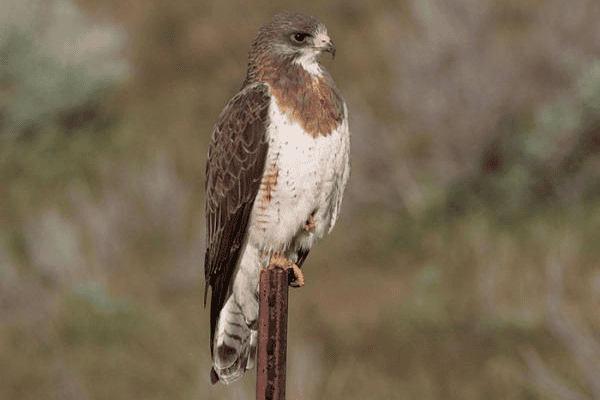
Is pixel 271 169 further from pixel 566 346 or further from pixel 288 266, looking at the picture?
pixel 566 346

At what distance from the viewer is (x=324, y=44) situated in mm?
3324

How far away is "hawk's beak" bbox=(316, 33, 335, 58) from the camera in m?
3.31

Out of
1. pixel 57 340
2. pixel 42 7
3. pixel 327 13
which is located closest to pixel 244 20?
pixel 327 13

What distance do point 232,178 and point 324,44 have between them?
27.0 inches

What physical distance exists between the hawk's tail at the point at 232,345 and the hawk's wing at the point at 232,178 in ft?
0.18

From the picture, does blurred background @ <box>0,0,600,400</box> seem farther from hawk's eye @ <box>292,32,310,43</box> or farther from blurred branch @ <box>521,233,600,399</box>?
hawk's eye @ <box>292,32,310,43</box>

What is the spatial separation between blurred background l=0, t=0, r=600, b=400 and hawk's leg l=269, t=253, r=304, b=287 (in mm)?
1389

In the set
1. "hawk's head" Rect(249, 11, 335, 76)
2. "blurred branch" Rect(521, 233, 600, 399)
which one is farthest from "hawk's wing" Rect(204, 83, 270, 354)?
"blurred branch" Rect(521, 233, 600, 399)

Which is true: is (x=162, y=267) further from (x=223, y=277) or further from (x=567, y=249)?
(x=223, y=277)

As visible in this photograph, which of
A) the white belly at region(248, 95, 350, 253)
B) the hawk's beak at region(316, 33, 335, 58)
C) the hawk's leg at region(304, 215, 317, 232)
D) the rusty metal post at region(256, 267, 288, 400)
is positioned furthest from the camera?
the hawk's leg at region(304, 215, 317, 232)

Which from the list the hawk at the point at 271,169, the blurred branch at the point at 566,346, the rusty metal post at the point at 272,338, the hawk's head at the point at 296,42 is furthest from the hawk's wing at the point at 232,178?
the blurred branch at the point at 566,346

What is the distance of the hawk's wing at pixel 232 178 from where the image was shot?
10.7 ft

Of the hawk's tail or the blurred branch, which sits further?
the blurred branch

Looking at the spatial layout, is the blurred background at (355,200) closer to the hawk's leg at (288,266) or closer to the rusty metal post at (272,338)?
Answer: the hawk's leg at (288,266)
